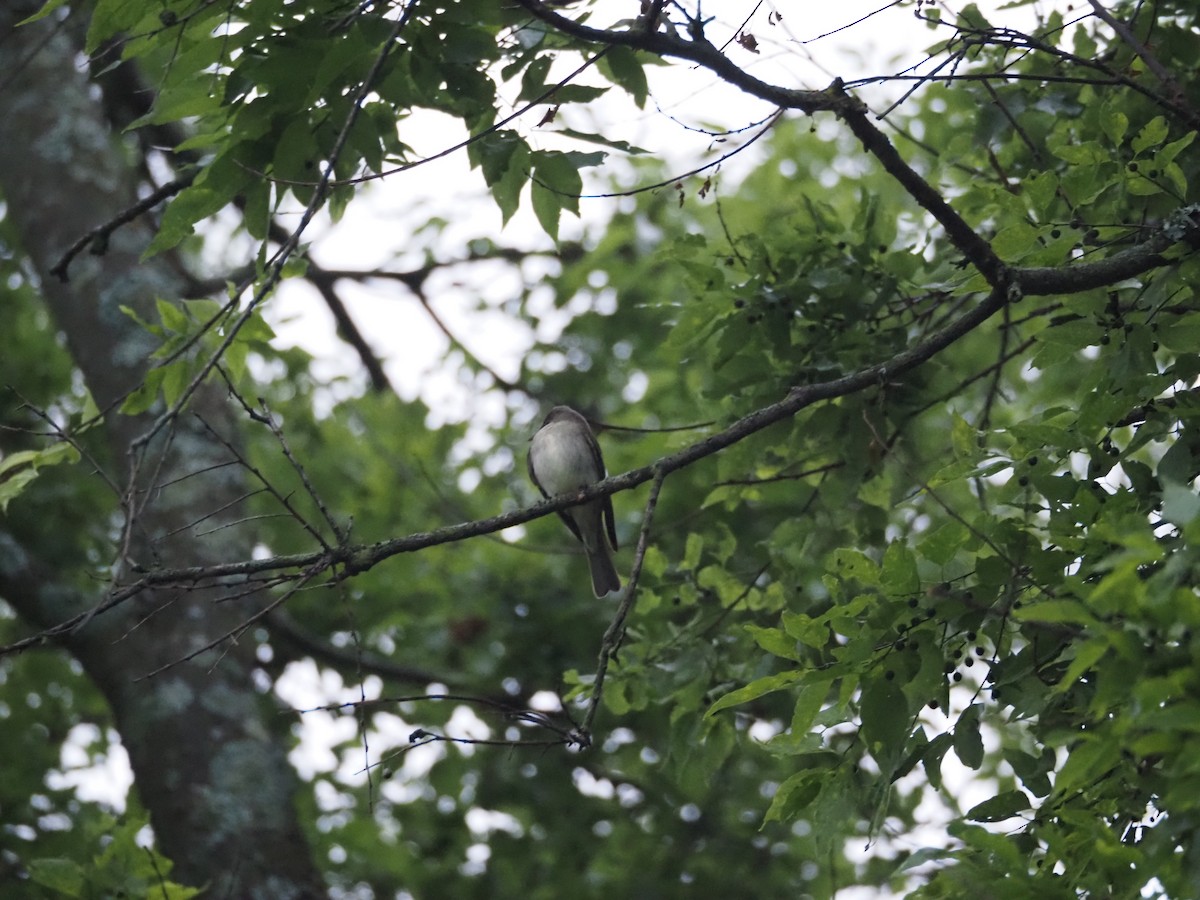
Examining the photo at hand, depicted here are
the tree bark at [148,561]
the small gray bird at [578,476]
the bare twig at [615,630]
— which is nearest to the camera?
the bare twig at [615,630]

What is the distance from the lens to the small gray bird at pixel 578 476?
7.06 metres

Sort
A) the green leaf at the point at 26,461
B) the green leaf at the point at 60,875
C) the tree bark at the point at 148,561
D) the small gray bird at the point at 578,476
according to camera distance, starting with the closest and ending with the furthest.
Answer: the green leaf at the point at 26,461 → the green leaf at the point at 60,875 → the tree bark at the point at 148,561 → the small gray bird at the point at 578,476

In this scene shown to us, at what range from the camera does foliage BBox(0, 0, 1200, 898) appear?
9.54 feet

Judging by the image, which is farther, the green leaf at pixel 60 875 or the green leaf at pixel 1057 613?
the green leaf at pixel 60 875

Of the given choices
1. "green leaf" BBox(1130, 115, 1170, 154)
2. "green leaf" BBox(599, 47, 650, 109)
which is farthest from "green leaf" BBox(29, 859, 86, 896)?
"green leaf" BBox(1130, 115, 1170, 154)

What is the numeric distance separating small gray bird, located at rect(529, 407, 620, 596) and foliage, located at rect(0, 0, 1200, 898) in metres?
0.43

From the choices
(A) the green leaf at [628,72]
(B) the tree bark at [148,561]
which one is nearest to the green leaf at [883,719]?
(A) the green leaf at [628,72]

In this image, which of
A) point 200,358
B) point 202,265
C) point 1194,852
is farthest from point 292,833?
point 202,265

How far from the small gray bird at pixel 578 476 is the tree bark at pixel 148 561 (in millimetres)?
1696

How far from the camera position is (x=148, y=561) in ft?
21.3

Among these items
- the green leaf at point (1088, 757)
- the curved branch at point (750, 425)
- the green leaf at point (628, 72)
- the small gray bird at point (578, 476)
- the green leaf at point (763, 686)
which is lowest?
the green leaf at point (1088, 757)

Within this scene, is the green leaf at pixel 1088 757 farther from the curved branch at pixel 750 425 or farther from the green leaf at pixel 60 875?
the green leaf at pixel 60 875

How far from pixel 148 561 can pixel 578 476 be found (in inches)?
91.4

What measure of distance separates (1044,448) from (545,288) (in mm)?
6897
